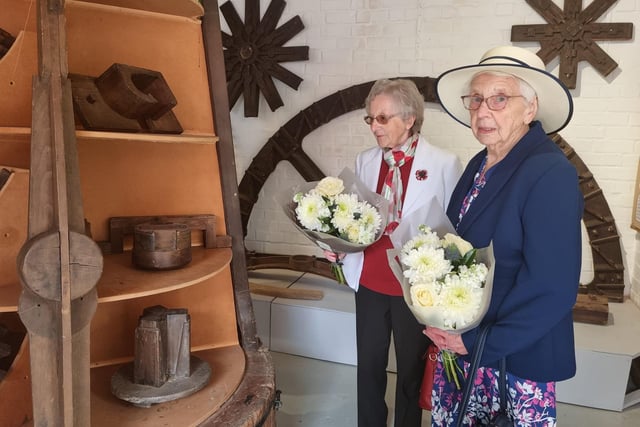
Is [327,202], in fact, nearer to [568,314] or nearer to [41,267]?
[568,314]

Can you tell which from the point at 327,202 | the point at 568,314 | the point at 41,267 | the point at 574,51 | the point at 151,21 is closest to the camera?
the point at 41,267

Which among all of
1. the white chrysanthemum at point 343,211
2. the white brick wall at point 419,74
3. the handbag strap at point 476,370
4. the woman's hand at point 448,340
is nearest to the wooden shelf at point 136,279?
the white chrysanthemum at point 343,211

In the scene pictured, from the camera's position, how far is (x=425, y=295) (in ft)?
4.49

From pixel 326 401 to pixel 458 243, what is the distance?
73.5 inches

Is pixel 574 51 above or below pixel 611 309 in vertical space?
above

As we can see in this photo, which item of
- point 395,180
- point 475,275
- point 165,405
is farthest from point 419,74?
point 165,405

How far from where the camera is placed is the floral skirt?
150 centimetres

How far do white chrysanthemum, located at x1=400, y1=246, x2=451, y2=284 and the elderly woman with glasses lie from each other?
0.74 metres

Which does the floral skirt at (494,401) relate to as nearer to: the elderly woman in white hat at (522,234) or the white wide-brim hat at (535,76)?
the elderly woman in white hat at (522,234)

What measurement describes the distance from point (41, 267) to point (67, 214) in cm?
12

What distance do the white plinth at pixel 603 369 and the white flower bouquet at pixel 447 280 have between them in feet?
5.87

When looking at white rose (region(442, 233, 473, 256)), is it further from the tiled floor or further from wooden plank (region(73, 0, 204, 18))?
the tiled floor

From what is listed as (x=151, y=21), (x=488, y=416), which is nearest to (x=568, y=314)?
(x=488, y=416)

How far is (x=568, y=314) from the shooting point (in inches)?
58.7
